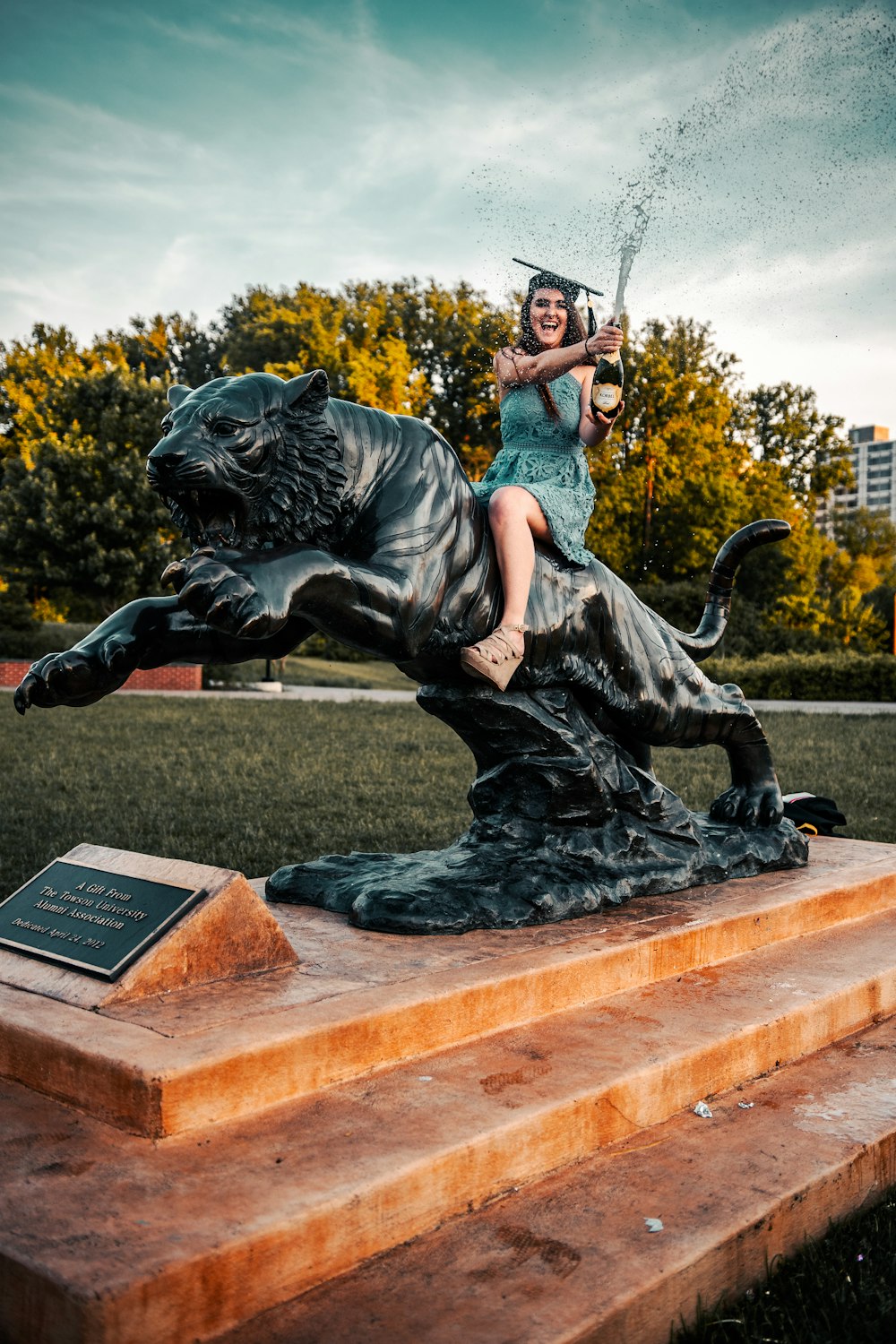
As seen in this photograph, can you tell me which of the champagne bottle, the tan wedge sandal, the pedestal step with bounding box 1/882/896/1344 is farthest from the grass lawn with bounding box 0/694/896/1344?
the champagne bottle

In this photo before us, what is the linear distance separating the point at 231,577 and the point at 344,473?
0.58 m

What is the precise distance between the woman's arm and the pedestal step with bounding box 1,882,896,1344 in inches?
81.4

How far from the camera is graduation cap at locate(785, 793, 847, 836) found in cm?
598

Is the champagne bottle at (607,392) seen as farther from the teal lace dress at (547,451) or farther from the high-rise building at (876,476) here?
the high-rise building at (876,476)

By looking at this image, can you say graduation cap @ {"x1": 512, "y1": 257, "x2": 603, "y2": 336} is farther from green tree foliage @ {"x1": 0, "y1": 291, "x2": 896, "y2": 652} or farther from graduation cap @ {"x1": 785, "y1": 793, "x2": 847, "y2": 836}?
green tree foliage @ {"x1": 0, "y1": 291, "x2": 896, "y2": 652}

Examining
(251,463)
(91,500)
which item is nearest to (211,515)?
(251,463)

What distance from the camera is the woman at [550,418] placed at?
388cm

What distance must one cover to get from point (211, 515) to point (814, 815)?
3937 mm

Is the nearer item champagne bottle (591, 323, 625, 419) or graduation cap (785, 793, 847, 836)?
champagne bottle (591, 323, 625, 419)

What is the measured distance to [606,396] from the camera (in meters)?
4.09

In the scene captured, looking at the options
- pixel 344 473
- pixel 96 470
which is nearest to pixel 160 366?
pixel 96 470

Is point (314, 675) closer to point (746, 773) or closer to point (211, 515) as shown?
point (746, 773)

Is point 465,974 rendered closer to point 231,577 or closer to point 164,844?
point 231,577

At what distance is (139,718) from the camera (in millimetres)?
15305
